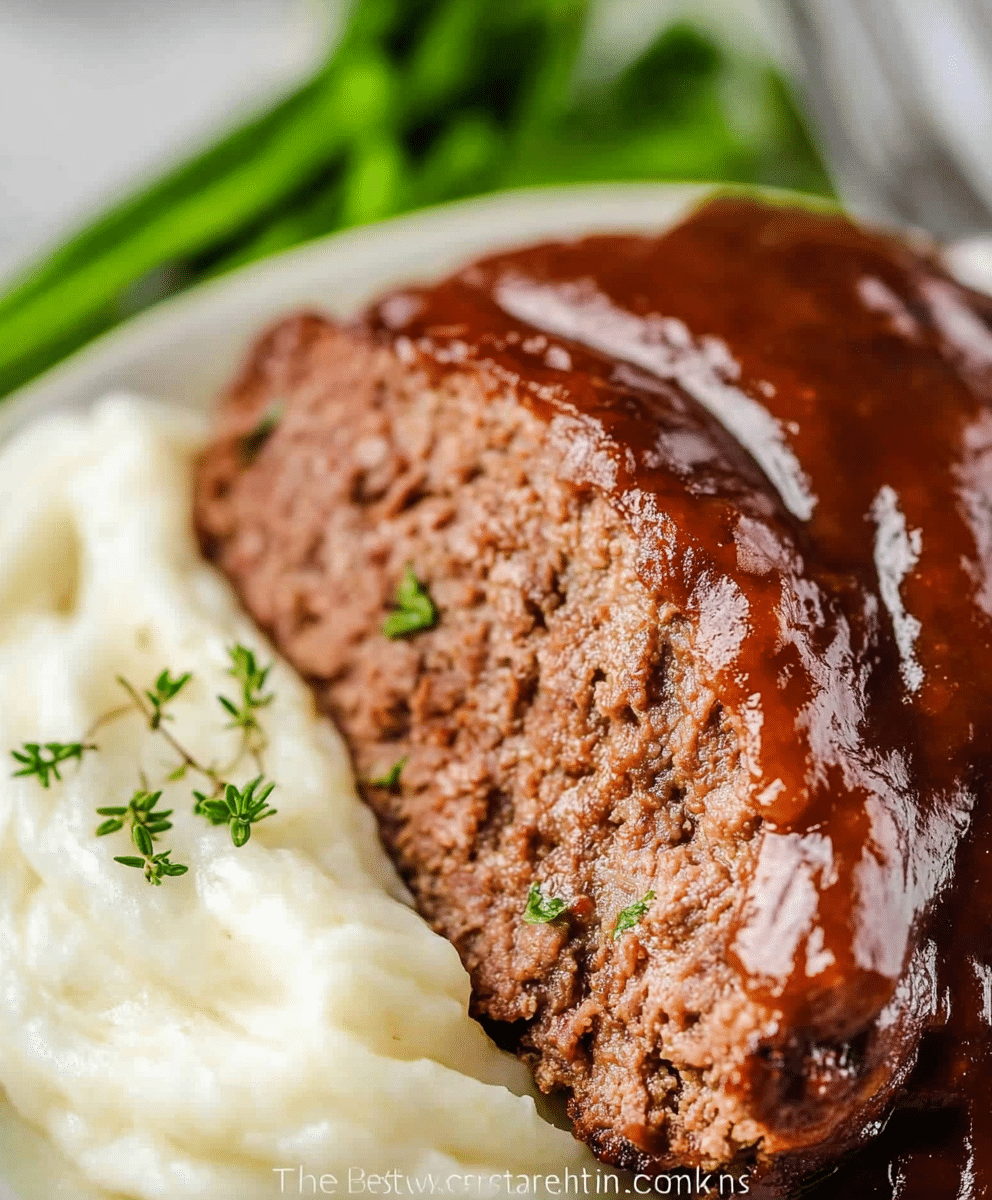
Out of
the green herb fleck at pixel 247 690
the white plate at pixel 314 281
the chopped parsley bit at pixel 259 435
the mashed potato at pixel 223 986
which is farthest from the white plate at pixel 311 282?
the green herb fleck at pixel 247 690

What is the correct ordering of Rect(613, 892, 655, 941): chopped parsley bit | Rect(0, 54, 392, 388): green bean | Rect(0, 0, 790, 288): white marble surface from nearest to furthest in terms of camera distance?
Rect(613, 892, 655, 941): chopped parsley bit → Rect(0, 54, 392, 388): green bean → Rect(0, 0, 790, 288): white marble surface

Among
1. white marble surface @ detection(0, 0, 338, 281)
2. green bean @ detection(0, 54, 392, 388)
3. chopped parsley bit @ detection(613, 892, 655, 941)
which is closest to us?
chopped parsley bit @ detection(613, 892, 655, 941)

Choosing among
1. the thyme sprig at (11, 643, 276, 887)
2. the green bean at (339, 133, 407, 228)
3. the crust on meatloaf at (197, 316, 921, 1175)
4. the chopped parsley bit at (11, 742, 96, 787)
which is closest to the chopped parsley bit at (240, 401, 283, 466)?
the crust on meatloaf at (197, 316, 921, 1175)

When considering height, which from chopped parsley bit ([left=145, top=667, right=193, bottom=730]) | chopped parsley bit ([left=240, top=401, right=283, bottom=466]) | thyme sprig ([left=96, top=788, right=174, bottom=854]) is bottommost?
thyme sprig ([left=96, top=788, right=174, bottom=854])

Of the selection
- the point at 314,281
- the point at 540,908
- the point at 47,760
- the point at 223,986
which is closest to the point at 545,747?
the point at 540,908

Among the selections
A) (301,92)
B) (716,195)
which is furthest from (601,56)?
(716,195)

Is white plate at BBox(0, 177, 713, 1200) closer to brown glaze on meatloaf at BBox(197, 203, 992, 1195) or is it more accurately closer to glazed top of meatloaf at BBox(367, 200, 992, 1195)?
brown glaze on meatloaf at BBox(197, 203, 992, 1195)

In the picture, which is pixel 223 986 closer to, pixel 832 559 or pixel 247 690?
pixel 247 690

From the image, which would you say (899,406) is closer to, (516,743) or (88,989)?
(516,743)
